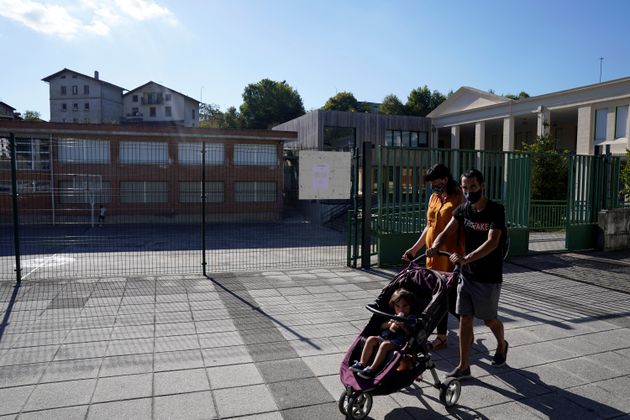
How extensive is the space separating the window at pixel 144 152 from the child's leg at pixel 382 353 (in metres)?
16.2

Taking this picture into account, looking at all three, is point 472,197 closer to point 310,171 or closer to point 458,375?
point 458,375

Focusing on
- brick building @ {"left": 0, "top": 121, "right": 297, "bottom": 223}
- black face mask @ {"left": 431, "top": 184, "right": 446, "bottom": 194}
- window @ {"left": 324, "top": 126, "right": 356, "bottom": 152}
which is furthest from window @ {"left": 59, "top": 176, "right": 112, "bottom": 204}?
window @ {"left": 324, "top": 126, "right": 356, "bottom": 152}

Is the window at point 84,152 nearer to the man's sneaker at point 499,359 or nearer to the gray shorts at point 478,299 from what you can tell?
the gray shorts at point 478,299

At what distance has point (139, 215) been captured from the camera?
17844 millimetres

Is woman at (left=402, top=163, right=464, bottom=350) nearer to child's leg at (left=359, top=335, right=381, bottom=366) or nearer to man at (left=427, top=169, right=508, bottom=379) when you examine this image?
man at (left=427, top=169, right=508, bottom=379)

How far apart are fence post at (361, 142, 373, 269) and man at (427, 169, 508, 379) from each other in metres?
4.61

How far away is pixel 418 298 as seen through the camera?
3.86 metres

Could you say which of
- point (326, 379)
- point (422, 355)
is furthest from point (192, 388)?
point (422, 355)

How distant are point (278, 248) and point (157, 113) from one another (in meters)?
52.2

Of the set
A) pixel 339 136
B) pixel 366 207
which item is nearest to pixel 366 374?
pixel 366 207

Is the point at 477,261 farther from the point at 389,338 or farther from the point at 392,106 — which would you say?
the point at 392,106

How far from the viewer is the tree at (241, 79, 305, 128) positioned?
2301 inches

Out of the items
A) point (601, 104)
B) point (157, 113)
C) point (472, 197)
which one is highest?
point (157, 113)

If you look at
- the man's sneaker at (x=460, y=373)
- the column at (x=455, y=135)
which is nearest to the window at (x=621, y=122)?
the column at (x=455, y=135)
